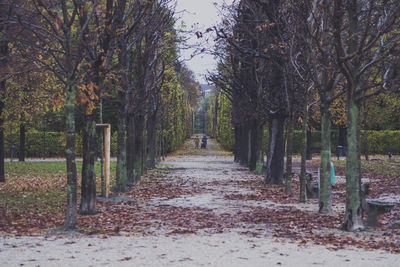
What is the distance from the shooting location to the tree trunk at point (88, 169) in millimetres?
11367

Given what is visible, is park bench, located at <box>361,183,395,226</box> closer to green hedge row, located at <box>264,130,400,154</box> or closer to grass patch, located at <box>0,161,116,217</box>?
grass patch, located at <box>0,161,116,217</box>

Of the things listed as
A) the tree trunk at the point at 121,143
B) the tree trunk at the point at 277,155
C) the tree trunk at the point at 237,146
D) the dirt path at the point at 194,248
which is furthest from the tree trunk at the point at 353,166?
the tree trunk at the point at 237,146

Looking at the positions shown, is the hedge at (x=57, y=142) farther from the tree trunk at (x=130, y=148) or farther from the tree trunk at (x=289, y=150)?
the tree trunk at (x=289, y=150)

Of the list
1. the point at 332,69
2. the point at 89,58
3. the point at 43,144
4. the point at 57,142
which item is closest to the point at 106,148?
the point at 89,58

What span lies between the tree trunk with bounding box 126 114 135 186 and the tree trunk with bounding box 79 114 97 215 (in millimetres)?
6504

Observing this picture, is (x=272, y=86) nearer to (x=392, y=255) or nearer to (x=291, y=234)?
(x=291, y=234)

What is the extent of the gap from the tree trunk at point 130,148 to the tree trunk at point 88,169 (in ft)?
21.3

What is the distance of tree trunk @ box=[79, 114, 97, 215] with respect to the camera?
11367mm

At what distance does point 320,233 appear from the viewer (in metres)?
9.30

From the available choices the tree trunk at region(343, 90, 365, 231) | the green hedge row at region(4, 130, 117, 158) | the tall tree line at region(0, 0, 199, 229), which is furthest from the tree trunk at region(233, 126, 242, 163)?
the tree trunk at region(343, 90, 365, 231)

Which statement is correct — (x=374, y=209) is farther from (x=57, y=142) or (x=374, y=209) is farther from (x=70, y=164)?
(x=57, y=142)

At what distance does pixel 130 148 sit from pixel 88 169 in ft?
22.1

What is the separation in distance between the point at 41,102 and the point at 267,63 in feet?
31.8

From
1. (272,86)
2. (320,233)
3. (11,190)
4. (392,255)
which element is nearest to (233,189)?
(272,86)
